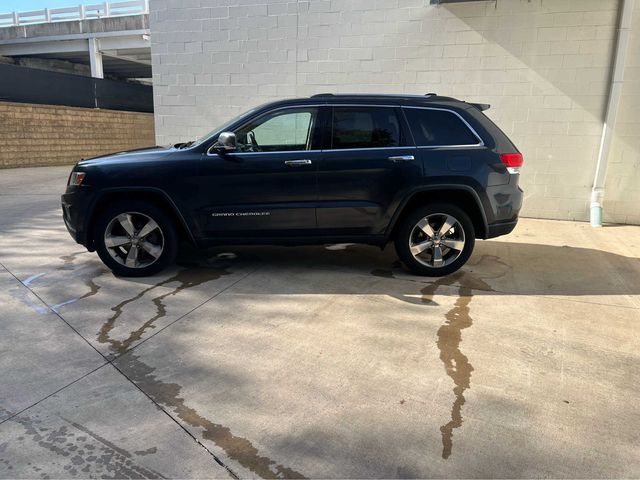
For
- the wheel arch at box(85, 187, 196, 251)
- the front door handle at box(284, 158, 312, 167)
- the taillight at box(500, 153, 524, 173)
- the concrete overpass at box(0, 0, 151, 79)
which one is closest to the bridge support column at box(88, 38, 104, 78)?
Answer: the concrete overpass at box(0, 0, 151, 79)

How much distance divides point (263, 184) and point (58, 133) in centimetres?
1427

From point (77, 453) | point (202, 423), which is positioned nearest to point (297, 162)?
point (202, 423)

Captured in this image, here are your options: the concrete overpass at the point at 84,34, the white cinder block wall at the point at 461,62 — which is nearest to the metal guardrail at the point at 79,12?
the concrete overpass at the point at 84,34

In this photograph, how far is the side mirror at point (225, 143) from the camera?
452cm

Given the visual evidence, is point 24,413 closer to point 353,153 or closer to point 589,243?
point 353,153

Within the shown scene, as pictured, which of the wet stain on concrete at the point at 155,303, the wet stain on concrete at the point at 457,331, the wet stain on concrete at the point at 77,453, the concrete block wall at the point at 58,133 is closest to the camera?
the wet stain on concrete at the point at 77,453

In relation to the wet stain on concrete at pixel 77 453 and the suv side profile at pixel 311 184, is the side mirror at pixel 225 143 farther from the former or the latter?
the wet stain on concrete at pixel 77 453

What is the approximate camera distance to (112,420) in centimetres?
264

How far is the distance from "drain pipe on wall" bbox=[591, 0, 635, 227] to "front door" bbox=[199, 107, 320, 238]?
5.23 m

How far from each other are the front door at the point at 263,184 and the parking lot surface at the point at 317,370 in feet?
1.93

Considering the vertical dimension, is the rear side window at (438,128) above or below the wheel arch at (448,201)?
above

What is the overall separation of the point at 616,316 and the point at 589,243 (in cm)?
279

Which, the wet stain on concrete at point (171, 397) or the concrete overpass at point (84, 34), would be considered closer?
the wet stain on concrete at point (171, 397)

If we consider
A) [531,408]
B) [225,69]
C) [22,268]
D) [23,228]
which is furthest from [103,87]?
[531,408]
